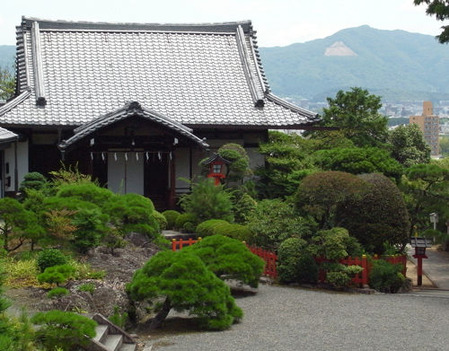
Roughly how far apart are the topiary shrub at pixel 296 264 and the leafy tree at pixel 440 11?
658 centimetres

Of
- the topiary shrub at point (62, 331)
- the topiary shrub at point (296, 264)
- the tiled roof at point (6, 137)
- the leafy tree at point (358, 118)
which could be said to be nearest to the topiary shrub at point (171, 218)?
the tiled roof at point (6, 137)

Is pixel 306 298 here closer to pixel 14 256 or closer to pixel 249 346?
pixel 249 346

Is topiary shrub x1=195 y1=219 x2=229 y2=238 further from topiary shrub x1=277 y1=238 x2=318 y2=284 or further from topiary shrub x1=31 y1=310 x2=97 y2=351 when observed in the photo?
topiary shrub x1=31 y1=310 x2=97 y2=351

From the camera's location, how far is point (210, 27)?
32219 millimetres

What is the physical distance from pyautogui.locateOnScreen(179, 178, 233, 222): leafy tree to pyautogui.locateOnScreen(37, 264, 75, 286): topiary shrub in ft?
29.5

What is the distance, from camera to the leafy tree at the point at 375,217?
62.8ft

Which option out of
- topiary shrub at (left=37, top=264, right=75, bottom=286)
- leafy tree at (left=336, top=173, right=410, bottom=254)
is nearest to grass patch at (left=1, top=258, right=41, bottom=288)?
topiary shrub at (left=37, top=264, right=75, bottom=286)

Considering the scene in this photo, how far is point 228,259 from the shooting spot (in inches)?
595

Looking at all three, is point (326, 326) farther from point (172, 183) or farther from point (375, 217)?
point (172, 183)

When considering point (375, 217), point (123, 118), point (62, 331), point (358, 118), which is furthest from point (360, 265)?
point (358, 118)

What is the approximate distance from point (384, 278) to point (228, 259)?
4534mm

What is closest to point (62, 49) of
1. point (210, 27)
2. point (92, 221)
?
point (210, 27)

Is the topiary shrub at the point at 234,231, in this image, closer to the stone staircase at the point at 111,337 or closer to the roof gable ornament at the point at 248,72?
the stone staircase at the point at 111,337

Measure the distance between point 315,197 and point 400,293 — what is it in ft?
9.54
